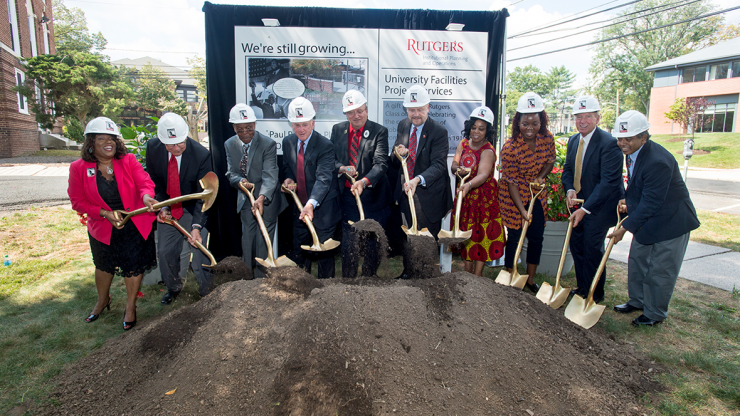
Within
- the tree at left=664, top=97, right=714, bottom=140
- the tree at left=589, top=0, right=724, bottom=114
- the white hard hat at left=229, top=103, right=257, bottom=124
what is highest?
the tree at left=589, top=0, right=724, bottom=114

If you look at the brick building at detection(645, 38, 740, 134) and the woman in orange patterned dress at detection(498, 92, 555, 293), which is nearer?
the woman in orange patterned dress at detection(498, 92, 555, 293)

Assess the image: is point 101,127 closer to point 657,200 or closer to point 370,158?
point 370,158

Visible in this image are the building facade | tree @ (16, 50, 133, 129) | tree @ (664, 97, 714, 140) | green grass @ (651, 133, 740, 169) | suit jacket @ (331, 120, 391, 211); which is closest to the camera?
suit jacket @ (331, 120, 391, 211)

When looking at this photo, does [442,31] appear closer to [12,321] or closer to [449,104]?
[449,104]

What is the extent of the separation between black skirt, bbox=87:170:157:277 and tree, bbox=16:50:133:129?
2354cm

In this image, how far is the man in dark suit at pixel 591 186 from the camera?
137 inches

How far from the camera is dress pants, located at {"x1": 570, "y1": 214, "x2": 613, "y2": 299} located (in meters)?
3.61

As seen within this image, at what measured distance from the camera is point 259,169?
394 centimetres

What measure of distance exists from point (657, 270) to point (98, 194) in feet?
14.9

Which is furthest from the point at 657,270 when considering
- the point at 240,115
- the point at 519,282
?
the point at 240,115

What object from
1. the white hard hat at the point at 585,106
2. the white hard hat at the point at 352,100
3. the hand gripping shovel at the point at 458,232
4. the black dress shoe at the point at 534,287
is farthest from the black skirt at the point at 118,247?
the white hard hat at the point at 585,106

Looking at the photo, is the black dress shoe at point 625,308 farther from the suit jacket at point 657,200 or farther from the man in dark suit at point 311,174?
the man in dark suit at point 311,174

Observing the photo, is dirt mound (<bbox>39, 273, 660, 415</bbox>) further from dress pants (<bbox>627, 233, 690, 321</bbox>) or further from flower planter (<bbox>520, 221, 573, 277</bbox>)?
flower planter (<bbox>520, 221, 573, 277</bbox>)

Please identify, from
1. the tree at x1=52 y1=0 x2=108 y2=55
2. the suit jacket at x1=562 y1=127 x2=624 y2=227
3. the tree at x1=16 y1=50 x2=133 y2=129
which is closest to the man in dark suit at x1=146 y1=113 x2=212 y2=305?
the suit jacket at x1=562 y1=127 x2=624 y2=227
